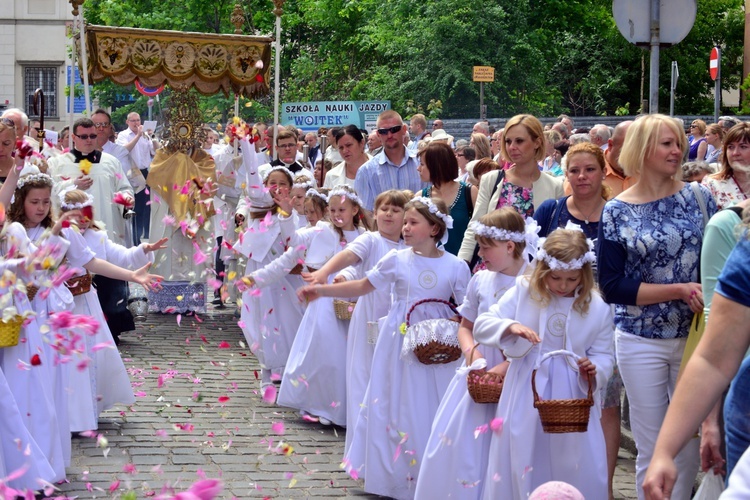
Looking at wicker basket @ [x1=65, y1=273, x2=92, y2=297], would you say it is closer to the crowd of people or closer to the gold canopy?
the crowd of people

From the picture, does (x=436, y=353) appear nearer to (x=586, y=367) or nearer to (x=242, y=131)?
(x=586, y=367)

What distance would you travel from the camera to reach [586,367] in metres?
5.64

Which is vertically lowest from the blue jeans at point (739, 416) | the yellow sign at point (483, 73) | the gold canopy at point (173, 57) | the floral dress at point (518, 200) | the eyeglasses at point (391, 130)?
the blue jeans at point (739, 416)

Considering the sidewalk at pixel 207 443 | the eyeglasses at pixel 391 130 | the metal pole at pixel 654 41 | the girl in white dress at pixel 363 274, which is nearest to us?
the sidewalk at pixel 207 443

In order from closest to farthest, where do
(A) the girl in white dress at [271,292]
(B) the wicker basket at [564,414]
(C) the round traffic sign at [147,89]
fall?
→ (B) the wicker basket at [564,414], (A) the girl in white dress at [271,292], (C) the round traffic sign at [147,89]

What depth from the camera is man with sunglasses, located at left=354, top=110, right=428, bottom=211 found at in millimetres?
10172

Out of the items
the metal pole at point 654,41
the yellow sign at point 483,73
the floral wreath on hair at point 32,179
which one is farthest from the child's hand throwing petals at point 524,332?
the yellow sign at point 483,73

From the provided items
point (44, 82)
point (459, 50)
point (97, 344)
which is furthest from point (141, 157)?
point (44, 82)

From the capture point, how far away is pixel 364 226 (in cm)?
988

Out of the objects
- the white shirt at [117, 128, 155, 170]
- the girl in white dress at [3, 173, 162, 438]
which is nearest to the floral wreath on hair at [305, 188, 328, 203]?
the girl in white dress at [3, 173, 162, 438]

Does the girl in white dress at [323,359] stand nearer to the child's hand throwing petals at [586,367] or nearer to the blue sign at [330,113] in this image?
the child's hand throwing petals at [586,367]

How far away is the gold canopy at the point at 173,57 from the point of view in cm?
1552

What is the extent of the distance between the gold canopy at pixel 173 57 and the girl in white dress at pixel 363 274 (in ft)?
26.6

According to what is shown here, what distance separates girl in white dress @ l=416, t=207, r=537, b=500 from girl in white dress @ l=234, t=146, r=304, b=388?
168 inches
